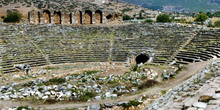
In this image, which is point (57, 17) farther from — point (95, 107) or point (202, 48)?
point (95, 107)

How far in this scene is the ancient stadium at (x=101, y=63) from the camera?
14.5 meters

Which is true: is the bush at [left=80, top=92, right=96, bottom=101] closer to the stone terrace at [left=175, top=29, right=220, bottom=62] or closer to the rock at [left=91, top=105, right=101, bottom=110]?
the rock at [left=91, top=105, right=101, bottom=110]

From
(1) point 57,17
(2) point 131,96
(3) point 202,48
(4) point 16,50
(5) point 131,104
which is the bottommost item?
(2) point 131,96

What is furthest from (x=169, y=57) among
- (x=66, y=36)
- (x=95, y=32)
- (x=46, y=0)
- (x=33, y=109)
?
(x=46, y=0)

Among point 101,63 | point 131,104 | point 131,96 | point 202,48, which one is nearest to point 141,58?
point 101,63

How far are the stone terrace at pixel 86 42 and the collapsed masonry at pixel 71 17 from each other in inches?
167

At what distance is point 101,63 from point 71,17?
1459cm

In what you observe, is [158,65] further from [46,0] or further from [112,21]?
[46,0]

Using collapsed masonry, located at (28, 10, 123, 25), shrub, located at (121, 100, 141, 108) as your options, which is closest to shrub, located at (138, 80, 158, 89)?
shrub, located at (121, 100, 141, 108)

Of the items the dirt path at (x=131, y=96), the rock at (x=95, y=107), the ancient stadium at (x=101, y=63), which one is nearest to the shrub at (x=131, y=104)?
the ancient stadium at (x=101, y=63)

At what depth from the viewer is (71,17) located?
3947 cm

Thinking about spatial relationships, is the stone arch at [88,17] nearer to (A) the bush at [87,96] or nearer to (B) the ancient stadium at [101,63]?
(B) the ancient stadium at [101,63]

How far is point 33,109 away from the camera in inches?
520

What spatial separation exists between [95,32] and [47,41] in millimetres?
6921
